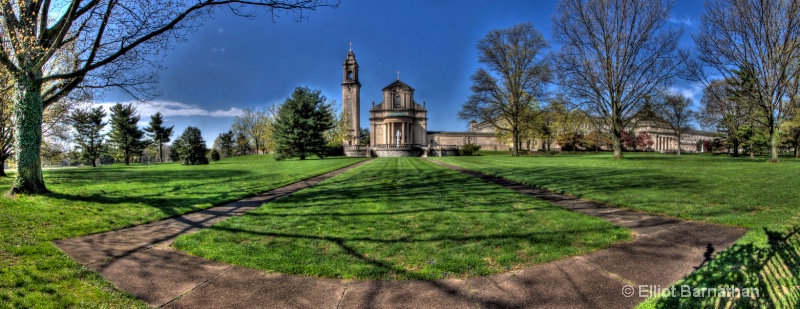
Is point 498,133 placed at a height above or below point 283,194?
above

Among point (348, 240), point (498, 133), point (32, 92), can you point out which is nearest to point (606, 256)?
point (348, 240)

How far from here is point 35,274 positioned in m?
3.43

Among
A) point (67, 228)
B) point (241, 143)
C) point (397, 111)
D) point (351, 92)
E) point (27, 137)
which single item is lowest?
point (67, 228)

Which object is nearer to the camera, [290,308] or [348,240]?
[290,308]

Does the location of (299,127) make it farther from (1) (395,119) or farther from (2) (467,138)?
(2) (467,138)

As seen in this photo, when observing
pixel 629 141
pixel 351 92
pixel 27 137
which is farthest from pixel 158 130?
pixel 629 141

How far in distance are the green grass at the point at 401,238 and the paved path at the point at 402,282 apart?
0.22 m

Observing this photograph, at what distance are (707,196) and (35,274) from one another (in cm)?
1218

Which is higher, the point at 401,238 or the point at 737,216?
the point at 737,216

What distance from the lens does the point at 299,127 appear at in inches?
1507

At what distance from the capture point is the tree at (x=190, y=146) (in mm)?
31594

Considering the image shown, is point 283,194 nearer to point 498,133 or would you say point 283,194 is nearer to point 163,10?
point 163,10

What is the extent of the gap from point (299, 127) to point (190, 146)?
1104 centimetres

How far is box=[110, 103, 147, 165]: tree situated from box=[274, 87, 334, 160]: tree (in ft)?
80.5
